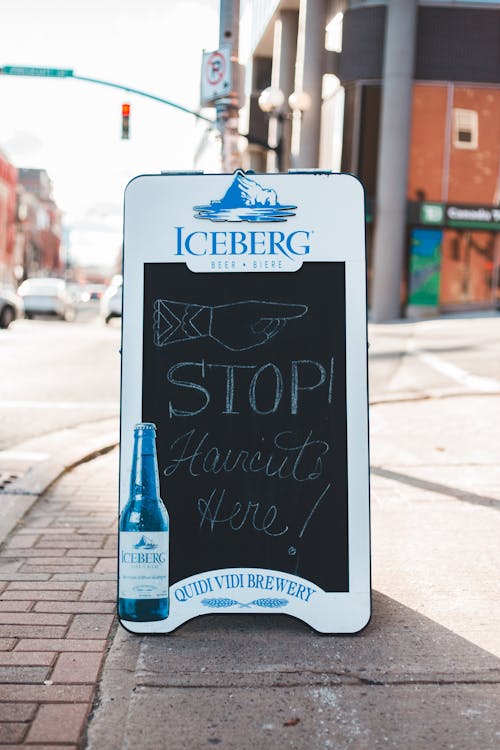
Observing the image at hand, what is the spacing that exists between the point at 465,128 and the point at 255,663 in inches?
1149

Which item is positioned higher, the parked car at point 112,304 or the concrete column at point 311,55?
the concrete column at point 311,55

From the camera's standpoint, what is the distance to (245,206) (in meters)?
3.55

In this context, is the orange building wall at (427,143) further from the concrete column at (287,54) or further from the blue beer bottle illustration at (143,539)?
the blue beer bottle illustration at (143,539)

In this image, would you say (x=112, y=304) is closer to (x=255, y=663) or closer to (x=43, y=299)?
(x=43, y=299)

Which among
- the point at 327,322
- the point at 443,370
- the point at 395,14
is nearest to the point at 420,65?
the point at 395,14

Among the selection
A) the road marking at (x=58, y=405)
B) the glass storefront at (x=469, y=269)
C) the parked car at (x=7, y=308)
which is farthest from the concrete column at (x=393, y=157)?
the road marking at (x=58, y=405)

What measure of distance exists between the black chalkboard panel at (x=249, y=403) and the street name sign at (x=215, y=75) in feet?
25.9

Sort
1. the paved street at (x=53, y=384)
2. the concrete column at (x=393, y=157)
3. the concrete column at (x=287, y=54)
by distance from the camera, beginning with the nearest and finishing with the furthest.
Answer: the paved street at (x=53, y=384) → the concrete column at (x=393, y=157) → the concrete column at (x=287, y=54)

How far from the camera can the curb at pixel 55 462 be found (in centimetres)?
529

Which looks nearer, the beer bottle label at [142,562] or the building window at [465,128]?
the beer bottle label at [142,562]

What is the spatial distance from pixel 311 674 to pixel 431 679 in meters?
0.40

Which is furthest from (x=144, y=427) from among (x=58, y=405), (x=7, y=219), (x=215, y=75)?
(x=7, y=219)

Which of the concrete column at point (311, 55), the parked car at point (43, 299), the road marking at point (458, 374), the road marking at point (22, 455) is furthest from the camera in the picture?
the concrete column at point (311, 55)

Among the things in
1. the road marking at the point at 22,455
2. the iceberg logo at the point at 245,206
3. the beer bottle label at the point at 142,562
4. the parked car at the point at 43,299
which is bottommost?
the parked car at the point at 43,299
